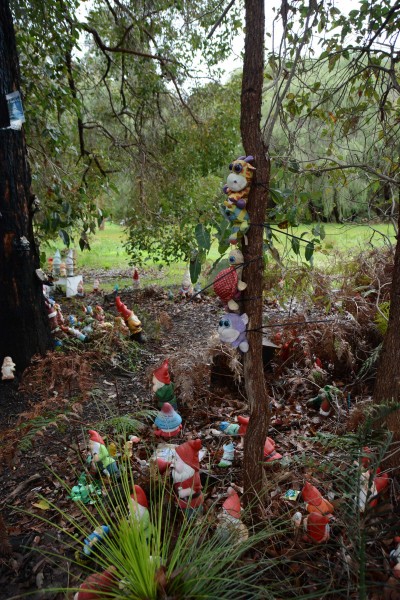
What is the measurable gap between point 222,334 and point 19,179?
2682 millimetres

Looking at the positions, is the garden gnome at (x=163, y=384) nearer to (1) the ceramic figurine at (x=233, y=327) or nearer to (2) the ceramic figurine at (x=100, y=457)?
(2) the ceramic figurine at (x=100, y=457)

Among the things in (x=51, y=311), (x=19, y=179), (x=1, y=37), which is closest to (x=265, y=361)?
(x=51, y=311)

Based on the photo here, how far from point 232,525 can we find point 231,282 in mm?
930

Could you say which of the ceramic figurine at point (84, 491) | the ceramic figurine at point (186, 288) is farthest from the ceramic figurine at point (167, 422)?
the ceramic figurine at point (186, 288)

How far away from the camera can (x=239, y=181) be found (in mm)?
1521

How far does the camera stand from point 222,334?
1626mm

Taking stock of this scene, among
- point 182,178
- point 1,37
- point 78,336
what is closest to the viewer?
point 1,37

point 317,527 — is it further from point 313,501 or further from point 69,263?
point 69,263

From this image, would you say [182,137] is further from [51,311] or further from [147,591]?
[147,591]

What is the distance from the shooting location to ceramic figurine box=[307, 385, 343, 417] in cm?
277

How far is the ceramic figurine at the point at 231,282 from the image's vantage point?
1587 mm

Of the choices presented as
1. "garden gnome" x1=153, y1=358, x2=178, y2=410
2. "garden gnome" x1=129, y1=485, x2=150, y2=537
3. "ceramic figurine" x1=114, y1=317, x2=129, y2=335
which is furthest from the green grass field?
"garden gnome" x1=129, y1=485, x2=150, y2=537

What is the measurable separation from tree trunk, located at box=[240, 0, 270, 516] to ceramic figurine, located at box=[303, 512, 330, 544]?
0.21 metres

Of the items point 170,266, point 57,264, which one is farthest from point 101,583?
point 170,266
